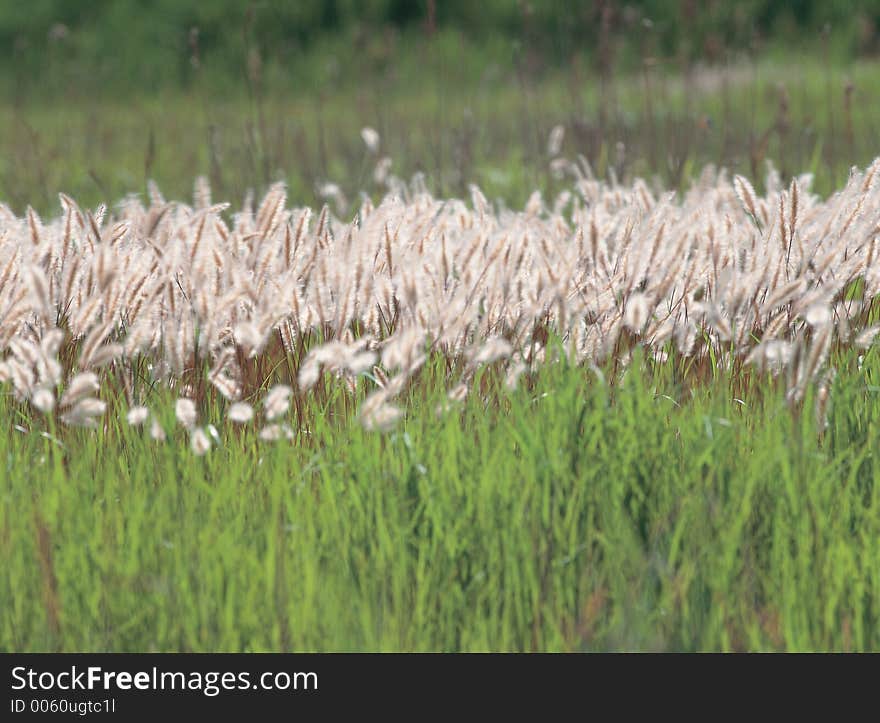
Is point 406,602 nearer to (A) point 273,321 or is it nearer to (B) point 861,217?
(A) point 273,321

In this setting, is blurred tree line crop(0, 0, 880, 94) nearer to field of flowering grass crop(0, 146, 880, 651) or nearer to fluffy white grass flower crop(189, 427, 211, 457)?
field of flowering grass crop(0, 146, 880, 651)

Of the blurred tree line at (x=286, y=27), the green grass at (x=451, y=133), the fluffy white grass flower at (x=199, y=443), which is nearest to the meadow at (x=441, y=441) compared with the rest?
the fluffy white grass flower at (x=199, y=443)

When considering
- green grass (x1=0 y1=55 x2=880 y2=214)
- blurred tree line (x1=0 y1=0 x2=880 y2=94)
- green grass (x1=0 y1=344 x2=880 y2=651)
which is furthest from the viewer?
blurred tree line (x1=0 y1=0 x2=880 y2=94)

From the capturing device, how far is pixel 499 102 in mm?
9625

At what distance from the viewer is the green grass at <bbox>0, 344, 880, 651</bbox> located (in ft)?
5.29

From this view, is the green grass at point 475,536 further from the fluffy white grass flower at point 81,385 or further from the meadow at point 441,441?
the fluffy white grass flower at point 81,385

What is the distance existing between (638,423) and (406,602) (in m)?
0.53

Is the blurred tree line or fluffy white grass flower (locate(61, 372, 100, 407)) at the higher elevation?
the blurred tree line

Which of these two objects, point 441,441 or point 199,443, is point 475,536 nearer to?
point 441,441

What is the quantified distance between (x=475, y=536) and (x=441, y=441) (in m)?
0.27

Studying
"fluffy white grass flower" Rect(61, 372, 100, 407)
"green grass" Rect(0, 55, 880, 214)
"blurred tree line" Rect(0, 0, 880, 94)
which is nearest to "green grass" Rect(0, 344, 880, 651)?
"fluffy white grass flower" Rect(61, 372, 100, 407)

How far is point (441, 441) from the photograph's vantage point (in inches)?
79.2

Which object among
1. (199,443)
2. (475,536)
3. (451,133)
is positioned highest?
(451,133)

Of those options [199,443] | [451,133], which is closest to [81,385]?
[199,443]
